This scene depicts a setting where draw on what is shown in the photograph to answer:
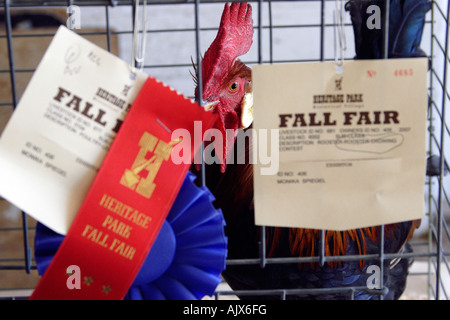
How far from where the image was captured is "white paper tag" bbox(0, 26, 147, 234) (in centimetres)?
38

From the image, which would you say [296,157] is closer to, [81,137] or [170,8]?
[81,137]

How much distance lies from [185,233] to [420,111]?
231mm

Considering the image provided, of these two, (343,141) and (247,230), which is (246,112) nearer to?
(247,230)

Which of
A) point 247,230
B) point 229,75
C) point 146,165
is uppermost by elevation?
point 229,75

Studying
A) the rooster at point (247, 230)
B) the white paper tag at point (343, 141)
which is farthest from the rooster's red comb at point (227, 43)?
the white paper tag at point (343, 141)

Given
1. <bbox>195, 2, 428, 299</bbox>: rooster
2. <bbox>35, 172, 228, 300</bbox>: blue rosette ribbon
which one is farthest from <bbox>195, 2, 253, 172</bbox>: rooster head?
<bbox>35, 172, 228, 300</bbox>: blue rosette ribbon

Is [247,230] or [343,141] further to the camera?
[247,230]

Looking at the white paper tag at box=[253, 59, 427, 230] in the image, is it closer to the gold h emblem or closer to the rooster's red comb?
the gold h emblem

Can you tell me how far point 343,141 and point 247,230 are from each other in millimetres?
329

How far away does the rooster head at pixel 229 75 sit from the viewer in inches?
27.3

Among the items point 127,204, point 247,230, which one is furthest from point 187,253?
point 247,230

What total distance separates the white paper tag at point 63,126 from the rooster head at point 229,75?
0.30 meters

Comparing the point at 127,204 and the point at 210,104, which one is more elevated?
the point at 210,104

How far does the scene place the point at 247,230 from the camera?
70 centimetres
